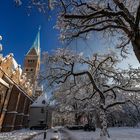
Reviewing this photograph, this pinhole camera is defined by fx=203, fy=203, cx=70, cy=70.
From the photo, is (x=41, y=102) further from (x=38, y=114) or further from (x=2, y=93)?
(x=2, y=93)

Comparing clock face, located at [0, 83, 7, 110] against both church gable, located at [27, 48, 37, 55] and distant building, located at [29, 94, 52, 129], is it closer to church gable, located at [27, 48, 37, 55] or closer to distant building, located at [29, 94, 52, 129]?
distant building, located at [29, 94, 52, 129]

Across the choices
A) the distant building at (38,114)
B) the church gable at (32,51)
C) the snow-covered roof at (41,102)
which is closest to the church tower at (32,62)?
the church gable at (32,51)

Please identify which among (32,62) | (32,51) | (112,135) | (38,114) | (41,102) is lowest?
(112,135)

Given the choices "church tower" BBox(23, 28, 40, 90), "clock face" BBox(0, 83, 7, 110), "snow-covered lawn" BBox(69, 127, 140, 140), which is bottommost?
"snow-covered lawn" BBox(69, 127, 140, 140)

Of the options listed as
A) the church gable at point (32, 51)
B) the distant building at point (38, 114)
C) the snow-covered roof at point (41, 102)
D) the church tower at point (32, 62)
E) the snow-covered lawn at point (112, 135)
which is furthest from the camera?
the church gable at point (32, 51)

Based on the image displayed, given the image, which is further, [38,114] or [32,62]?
[32,62]

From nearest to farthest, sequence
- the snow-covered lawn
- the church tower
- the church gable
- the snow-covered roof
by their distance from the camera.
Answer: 1. the snow-covered lawn
2. the snow-covered roof
3. the church tower
4. the church gable

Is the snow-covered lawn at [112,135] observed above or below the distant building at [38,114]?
below

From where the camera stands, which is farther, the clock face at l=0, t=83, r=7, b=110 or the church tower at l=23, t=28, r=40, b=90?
the church tower at l=23, t=28, r=40, b=90

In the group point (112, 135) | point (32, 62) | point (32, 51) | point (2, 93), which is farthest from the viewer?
point (32, 51)

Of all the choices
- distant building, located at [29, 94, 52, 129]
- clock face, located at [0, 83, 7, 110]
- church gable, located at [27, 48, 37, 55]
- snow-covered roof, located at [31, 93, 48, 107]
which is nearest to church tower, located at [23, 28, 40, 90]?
church gable, located at [27, 48, 37, 55]

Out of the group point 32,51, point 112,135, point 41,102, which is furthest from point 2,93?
point 32,51

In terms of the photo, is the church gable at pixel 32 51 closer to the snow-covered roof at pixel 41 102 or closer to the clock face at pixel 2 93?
the snow-covered roof at pixel 41 102

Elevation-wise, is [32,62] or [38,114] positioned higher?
[32,62]
